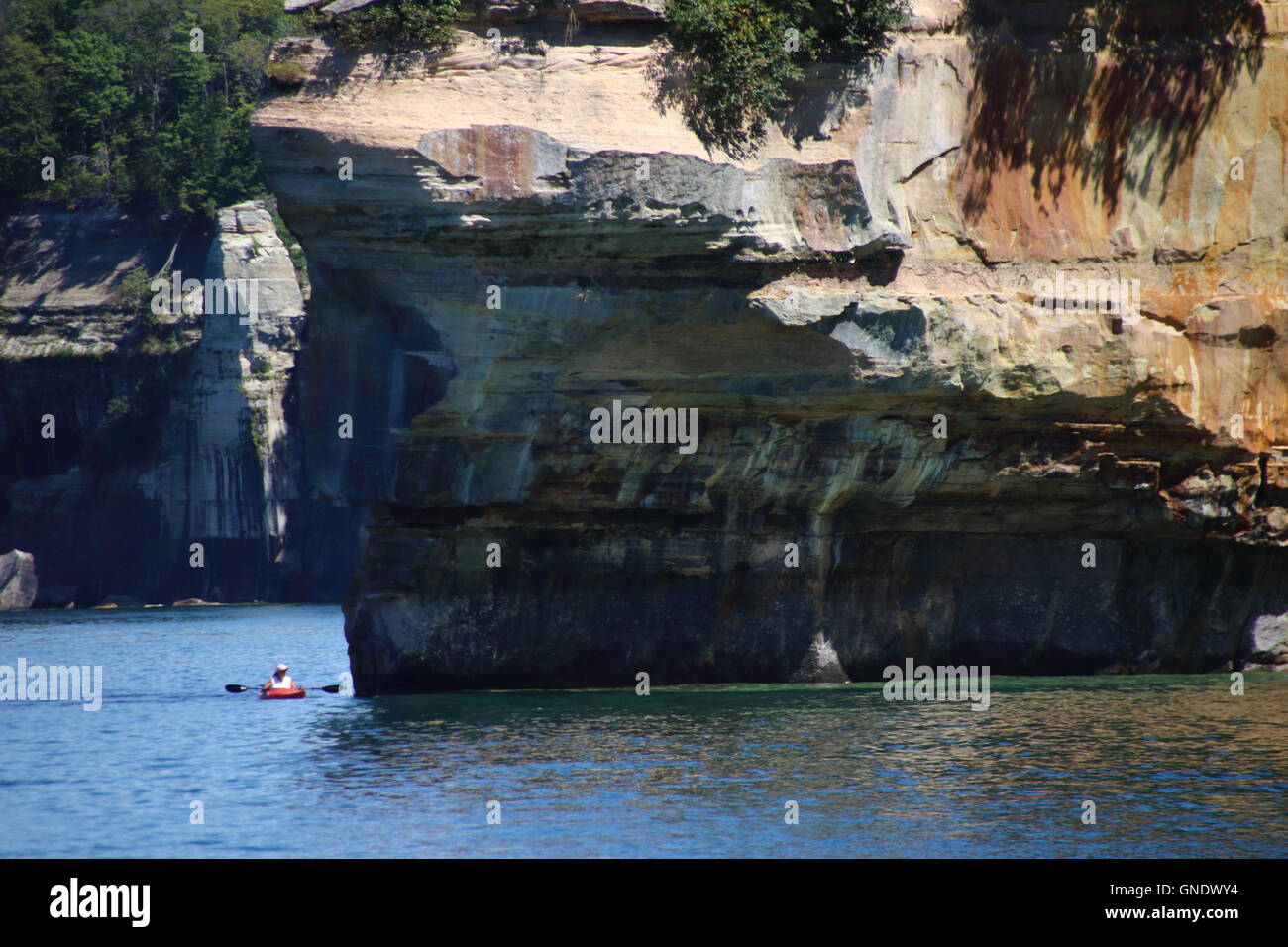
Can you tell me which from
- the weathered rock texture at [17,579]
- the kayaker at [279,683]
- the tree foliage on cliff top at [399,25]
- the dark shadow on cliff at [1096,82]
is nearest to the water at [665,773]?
the kayaker at [279,683]

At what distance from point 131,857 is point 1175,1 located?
66.6 feet

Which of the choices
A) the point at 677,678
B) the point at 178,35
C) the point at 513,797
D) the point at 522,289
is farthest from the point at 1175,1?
the point at 178,35

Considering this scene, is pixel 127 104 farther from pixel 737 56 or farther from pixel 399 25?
pixel 737 56

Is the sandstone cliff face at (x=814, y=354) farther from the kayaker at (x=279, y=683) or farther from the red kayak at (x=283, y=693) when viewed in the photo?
the kayaker at (x=279, y=683)

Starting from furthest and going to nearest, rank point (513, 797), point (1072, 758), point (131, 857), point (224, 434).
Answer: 1. point (224, 434)
2. point (1072, 758)
3. point (513, 797)
4. point (131, 857)

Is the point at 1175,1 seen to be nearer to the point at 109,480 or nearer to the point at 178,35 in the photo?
the point at 109,480

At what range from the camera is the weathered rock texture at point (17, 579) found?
60344 millimetres

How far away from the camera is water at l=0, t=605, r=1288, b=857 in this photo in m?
15.1

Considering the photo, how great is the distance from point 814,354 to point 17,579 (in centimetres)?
4649

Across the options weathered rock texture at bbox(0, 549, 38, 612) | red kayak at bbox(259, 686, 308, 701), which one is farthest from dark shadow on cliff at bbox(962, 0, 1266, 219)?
weathered rock texture at bbox(0, 549, 38, 612)

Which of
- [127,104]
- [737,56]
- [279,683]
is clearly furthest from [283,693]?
[127,104]

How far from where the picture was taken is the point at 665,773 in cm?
1814

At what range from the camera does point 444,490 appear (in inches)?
955

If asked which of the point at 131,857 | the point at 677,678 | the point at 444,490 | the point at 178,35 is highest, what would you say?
the point at 178,35
